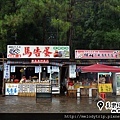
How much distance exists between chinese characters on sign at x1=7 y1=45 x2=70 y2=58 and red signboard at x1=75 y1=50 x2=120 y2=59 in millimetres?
1109

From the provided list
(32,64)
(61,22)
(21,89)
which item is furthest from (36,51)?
(61,22)

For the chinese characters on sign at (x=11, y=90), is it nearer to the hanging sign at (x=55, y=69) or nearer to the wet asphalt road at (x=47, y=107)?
the hanging sign at (x=55, y=69)

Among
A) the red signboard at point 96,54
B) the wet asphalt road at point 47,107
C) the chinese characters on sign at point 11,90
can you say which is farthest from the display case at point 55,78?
the wet asphalt road at point 47,107

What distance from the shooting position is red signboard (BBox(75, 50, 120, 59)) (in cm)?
2244

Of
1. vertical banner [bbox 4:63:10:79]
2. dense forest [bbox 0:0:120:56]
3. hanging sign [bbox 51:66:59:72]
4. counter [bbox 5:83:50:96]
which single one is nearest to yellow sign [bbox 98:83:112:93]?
hanging sign [bbox 51:66:59:72]

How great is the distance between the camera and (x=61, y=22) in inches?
947

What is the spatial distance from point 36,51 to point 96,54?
15.4 feet

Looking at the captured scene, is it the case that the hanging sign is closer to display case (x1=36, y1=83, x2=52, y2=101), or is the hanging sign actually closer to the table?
the table

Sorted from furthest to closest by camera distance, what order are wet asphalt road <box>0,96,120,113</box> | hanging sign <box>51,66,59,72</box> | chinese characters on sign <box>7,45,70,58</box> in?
hanging sign <box>51,66,59,72</box> < chinese characters on sign <box>7,45,70,58</box> < wet asphalt road <box>0,96,120,113</box>

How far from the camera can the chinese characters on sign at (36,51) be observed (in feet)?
71.4

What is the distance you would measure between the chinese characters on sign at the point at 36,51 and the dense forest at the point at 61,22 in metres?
2.84

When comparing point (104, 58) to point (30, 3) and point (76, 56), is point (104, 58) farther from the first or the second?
point (30, 3)

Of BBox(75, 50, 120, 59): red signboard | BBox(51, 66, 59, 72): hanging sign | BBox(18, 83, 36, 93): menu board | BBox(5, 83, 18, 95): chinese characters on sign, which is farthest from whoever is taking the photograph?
BBox(75, 50, 120, 59): red signboard

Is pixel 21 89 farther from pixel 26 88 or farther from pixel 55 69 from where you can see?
pixel 55 69
